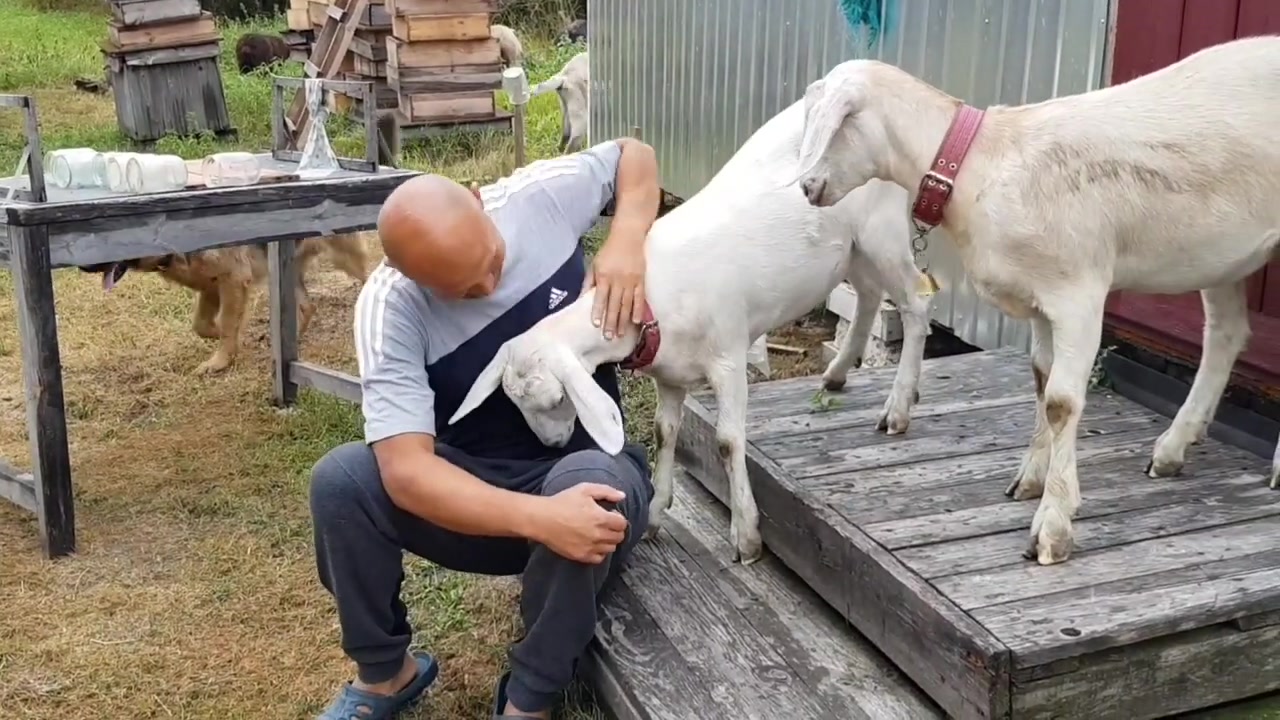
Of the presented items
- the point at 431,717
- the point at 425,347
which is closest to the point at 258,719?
the point at 431,717

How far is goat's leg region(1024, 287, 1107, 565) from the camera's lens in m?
2.62

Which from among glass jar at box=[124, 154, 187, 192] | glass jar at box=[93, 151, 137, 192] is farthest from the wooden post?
glass jar at box=[93, 151, 137, 192]

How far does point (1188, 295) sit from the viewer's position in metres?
3.83

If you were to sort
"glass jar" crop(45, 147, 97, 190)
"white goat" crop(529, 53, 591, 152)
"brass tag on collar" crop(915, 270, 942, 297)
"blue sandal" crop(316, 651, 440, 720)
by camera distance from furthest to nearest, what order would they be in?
"white goat" crop(529, 53, 591, 152) < "glass jar" crop(45, 147, 97, 190) < "brass tag on collar" crop(915, 270, 942, 297) < "blue sandal" crop(316, 651, 440, 720)

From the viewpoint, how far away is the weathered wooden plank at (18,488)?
4242 mm

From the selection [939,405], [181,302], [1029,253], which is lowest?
[181,302]

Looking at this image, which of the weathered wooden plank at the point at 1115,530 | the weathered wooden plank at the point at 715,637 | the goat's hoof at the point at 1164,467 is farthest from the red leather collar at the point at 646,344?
the goat's hoof at the point at 1164,467

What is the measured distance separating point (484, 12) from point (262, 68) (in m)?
6.57

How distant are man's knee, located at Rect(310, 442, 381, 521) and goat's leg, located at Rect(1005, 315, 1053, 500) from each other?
159cm

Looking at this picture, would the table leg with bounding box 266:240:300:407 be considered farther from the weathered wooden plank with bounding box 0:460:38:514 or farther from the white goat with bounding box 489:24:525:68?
the white goat with bounding box 489:24:525:68

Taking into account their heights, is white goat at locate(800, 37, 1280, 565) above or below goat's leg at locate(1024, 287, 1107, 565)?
above

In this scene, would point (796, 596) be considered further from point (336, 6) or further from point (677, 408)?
point (336, 6)

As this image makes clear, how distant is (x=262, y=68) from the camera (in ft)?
53.1

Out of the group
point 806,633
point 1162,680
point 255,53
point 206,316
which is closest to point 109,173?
point 206,316
